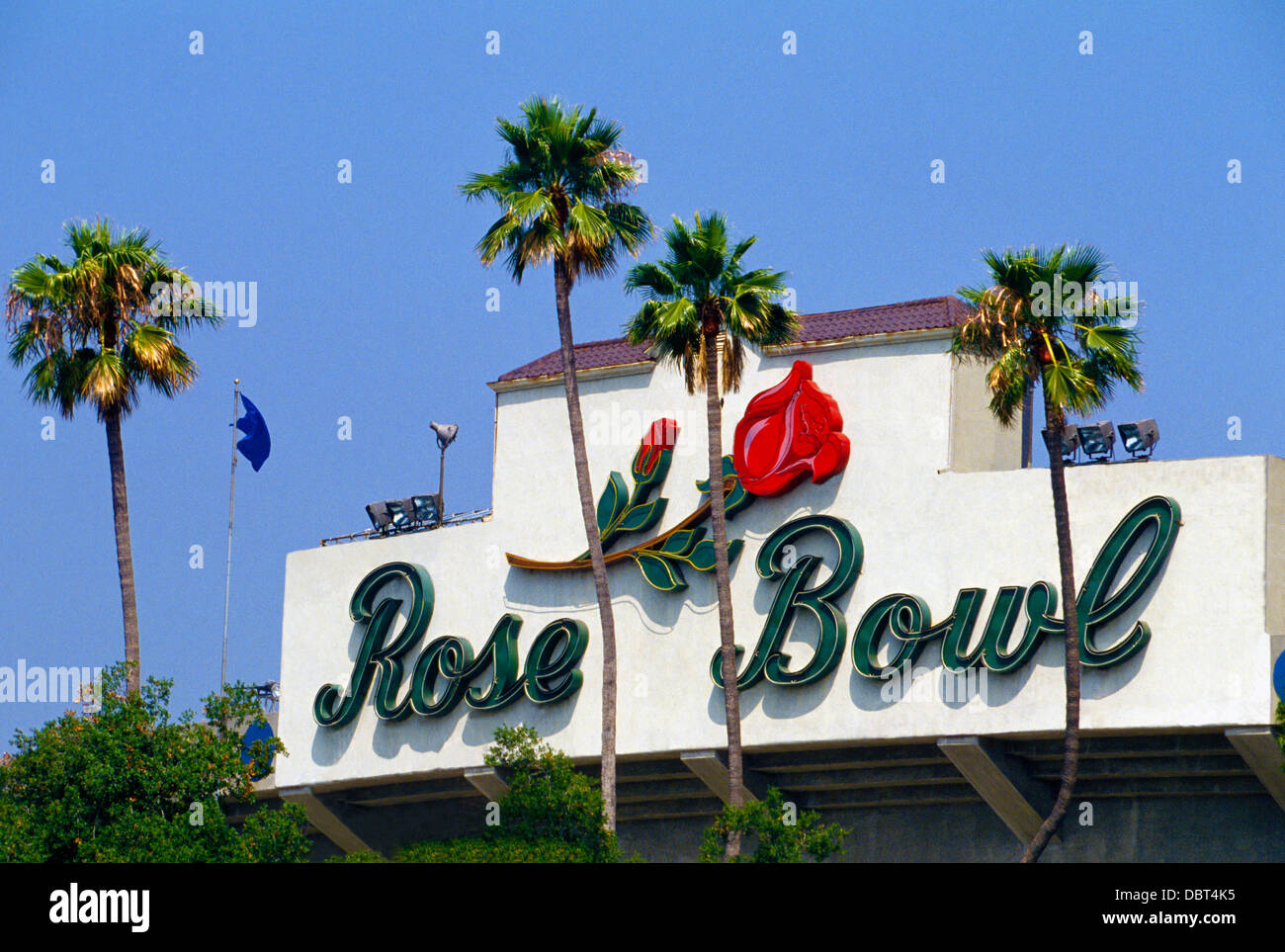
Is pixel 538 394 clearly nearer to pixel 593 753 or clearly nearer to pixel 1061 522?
pixel 593 753

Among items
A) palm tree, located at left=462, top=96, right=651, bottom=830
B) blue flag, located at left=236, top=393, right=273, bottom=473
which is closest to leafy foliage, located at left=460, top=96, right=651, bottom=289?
palm tree, located at left=462, top=96, right=651, bottom=830

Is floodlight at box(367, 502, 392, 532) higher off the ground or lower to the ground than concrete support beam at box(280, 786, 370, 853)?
higher

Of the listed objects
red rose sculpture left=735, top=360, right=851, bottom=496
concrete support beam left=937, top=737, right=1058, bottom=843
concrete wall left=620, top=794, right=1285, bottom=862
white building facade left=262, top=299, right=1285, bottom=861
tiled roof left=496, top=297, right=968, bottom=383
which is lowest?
concrete wall left=620, top=794, right=1285, bottom=862

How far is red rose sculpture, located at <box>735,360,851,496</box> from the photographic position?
146 ft

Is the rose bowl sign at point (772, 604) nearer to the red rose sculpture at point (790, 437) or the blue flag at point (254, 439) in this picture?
the red rose sculpture at point (790, 437)

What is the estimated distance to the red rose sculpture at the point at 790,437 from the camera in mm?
44625

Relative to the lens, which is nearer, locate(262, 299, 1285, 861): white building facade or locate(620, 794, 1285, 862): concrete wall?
locate(262, 299, 1285, 861): white building facade

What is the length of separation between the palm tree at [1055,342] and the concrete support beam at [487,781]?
43.6 ft

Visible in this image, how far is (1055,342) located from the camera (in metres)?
40.2

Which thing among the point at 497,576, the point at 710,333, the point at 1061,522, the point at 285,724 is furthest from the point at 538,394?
the point at 1061,522

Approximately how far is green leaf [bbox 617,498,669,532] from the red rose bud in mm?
719

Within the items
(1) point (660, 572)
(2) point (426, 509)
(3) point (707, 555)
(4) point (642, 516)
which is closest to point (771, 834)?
(3) point (707, 555)

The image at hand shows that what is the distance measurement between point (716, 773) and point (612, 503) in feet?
22.1

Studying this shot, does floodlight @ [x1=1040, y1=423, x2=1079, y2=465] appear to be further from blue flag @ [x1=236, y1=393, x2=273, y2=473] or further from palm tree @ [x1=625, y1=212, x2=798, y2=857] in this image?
blue flag @ [x1=236, y1=393, x2=273, y2=473]
